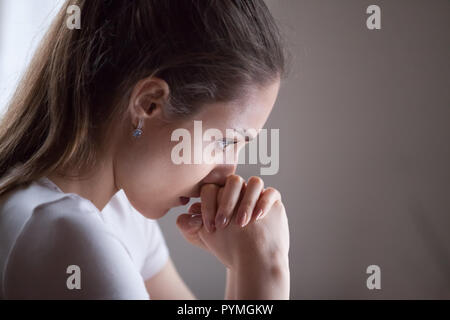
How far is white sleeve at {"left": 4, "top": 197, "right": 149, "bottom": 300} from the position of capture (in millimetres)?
561

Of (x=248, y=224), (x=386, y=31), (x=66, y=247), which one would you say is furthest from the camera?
(x=386, y=31)

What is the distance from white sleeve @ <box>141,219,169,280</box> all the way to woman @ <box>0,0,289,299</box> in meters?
0.26

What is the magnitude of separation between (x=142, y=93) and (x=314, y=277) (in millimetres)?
507

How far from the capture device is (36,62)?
739mm

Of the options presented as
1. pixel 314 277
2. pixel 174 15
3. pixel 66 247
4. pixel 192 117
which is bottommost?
pixel 314 277

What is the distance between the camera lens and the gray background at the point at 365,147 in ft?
2.55

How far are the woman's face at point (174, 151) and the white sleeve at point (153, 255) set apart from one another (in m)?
0.26

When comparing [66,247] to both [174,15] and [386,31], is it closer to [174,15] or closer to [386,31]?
[174,15]

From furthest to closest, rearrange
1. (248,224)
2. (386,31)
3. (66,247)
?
(386,31), (248,224), (66,247)

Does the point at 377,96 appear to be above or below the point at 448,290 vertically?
above

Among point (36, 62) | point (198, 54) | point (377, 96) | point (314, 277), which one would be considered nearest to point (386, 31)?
point (377, 96)

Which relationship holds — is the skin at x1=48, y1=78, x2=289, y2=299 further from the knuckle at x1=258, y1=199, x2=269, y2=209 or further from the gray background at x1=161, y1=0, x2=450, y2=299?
the gray background at x1=161, y1=0, x2=450, y2=299

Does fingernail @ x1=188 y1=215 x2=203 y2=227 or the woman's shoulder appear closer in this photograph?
the woman's shoulder

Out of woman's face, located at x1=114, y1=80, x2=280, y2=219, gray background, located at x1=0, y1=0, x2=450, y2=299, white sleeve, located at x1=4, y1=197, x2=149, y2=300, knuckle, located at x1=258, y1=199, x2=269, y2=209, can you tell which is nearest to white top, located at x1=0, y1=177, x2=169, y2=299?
white sleeve, located at x1=4, y1=197, x2=149, y2=300
